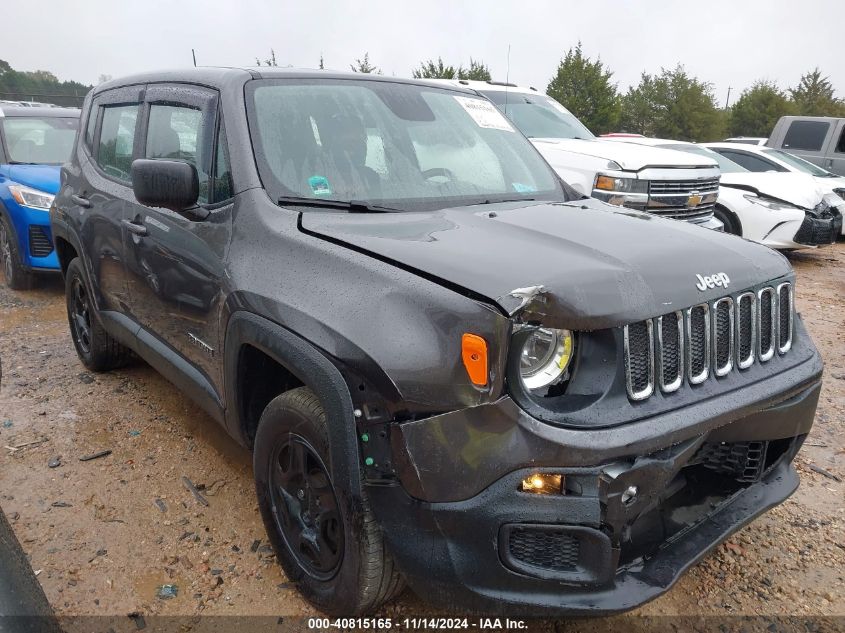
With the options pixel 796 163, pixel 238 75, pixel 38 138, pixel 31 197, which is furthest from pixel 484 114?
pixel 796 163

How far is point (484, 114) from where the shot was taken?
349cm

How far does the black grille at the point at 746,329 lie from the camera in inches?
86.8

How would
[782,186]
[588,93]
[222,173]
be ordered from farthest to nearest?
[588,93]
[782,186]
[222,173]

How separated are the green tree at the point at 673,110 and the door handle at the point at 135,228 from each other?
114ft

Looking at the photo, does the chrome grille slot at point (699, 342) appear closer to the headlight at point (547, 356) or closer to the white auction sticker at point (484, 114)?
the headlight at point (547, 356)

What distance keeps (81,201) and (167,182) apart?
1825 mm

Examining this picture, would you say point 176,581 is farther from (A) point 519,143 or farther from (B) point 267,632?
(A) point 519,143

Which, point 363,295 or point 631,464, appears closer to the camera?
point 631,464

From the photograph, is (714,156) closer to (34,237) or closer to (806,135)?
(806,135)

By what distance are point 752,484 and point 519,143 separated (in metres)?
1.95

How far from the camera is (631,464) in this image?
1.79 m

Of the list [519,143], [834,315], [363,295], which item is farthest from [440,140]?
[834,315]

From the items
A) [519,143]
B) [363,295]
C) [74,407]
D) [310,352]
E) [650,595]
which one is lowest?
[74,407]

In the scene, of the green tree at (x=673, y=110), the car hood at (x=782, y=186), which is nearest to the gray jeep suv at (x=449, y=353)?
the car hood at (x=782, y=186)
